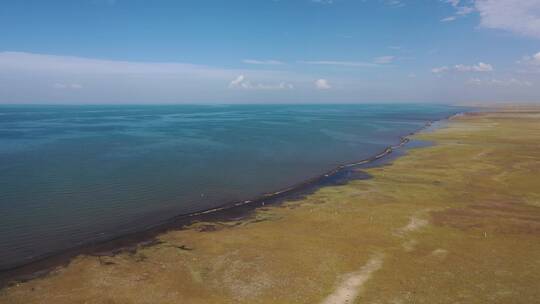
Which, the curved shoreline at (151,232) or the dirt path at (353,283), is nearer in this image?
the dirt path at (353,283)

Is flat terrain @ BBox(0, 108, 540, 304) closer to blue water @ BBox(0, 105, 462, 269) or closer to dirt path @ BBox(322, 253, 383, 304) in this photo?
dirt path @ BBox(322, 253, 383, 304)

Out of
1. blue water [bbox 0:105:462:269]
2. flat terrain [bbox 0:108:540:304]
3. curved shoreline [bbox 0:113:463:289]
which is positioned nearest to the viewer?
flat terrain [bbox 0:108:540:304]

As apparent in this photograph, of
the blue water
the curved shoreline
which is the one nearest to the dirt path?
the curved shoreline

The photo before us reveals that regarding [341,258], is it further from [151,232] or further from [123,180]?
[123,180]

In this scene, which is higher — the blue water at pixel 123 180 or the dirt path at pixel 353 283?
the blue water at pixel 123 180

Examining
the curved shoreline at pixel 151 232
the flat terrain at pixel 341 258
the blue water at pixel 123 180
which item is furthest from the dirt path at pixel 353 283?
the blue water at pixel 123 180

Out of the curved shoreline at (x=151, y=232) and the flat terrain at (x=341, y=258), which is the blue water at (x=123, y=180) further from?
the flat terrain at (x=341, y=258)

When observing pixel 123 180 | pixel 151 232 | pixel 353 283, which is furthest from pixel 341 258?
pixel 123 180

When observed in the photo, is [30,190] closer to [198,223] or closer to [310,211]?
[198,223]
